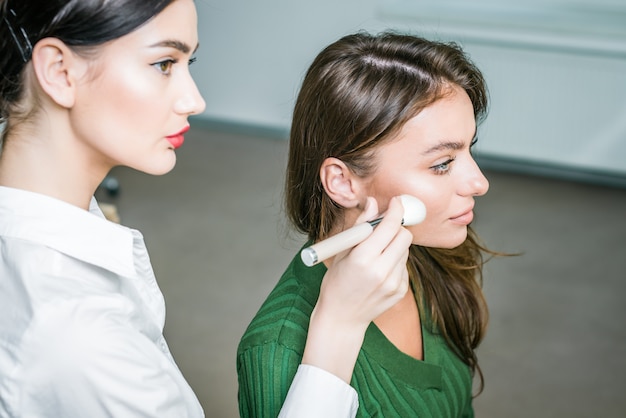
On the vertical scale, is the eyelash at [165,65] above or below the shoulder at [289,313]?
above

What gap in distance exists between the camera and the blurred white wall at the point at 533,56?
3.62 meters

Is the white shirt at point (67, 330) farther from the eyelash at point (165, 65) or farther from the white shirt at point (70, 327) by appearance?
the eyelash at point (165, 65)

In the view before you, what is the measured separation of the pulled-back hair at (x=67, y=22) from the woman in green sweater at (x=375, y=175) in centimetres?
38

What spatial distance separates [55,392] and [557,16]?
3381mm

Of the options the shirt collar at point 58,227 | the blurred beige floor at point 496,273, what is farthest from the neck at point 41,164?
the blurred beige floor at point 496,273

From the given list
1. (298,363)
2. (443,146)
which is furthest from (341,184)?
(298,363)

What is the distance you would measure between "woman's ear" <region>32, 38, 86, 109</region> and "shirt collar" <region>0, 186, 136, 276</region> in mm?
115

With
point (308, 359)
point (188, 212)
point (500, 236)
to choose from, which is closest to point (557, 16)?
point (500, 236)

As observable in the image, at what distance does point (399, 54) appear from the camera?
3.82 feet

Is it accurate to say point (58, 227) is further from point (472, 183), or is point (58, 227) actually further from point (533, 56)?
point (533, 56)

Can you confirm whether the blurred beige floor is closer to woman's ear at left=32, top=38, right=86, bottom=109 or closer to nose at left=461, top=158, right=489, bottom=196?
nose at left=461, top=158, right=489, bottom=196

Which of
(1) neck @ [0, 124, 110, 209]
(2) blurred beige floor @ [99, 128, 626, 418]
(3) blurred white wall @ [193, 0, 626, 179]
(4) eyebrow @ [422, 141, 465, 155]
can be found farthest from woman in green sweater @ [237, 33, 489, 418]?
(3) blurred white wall @ [193, 0, 626, 179]

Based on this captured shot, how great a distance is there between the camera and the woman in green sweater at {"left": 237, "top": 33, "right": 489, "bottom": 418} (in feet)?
3.65

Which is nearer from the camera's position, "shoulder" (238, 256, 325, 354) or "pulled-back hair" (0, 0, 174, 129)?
"pulled-back hair" (0, 0, 174, 129)
